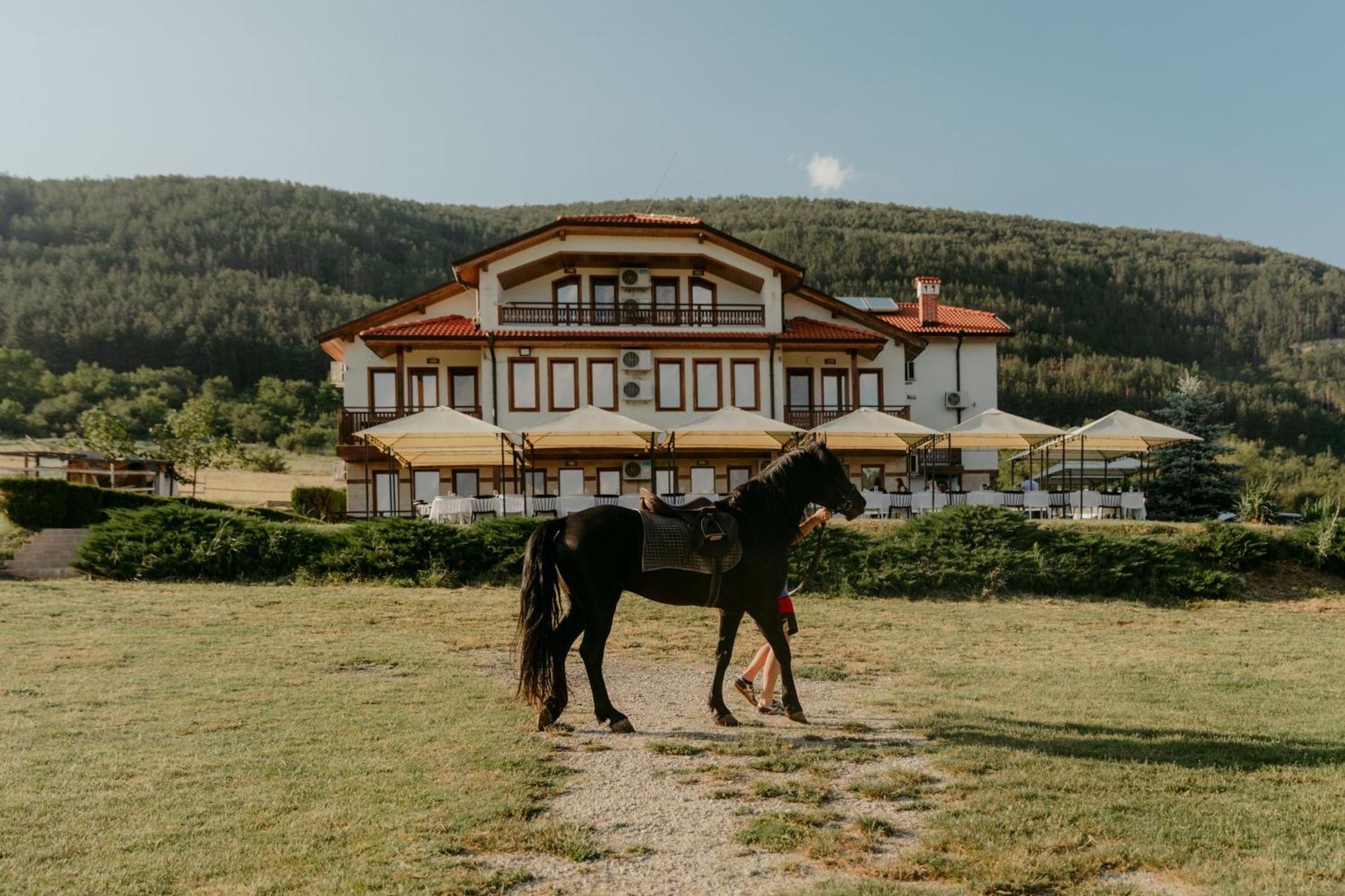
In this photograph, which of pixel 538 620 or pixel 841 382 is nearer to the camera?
pixel 538 620

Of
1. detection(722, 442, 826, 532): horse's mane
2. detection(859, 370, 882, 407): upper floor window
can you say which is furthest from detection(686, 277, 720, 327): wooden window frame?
detection(722, 442, 826, 532): horse's mane

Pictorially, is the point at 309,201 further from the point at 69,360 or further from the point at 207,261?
the point at 69,360

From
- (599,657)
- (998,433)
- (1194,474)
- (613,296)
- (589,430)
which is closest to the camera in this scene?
(599,657)

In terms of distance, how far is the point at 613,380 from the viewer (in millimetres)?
35406

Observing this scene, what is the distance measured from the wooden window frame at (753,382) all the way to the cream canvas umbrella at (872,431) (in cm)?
794

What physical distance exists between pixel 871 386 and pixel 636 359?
9.91 m

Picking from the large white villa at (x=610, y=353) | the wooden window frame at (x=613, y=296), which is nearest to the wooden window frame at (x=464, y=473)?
the large white villa at (x=610, y=353)

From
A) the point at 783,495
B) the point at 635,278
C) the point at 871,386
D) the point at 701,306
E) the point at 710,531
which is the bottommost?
the point at 710,531

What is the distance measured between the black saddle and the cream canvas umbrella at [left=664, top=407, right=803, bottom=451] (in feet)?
57.9

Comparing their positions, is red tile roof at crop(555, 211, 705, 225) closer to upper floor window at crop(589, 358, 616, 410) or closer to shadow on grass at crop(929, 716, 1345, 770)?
upper floor window at crop(589, 358, 616, 410)

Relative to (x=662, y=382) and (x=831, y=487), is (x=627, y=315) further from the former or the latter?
(x=831, y=487)

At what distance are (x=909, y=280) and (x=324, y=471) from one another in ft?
247

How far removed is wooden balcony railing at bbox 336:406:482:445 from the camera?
112 feet

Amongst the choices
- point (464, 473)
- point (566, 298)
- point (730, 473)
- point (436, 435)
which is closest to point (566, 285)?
point (566, 298)
